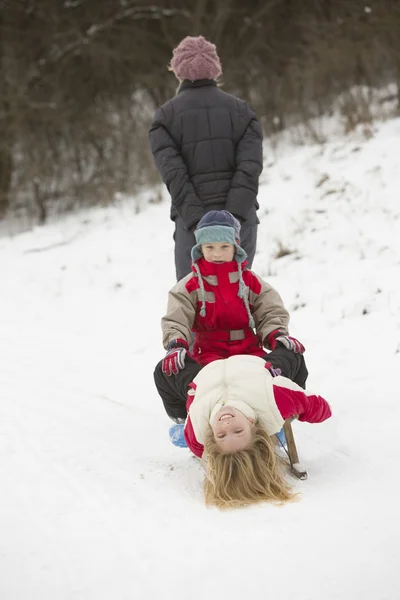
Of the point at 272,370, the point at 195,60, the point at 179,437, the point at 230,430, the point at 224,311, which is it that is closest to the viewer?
the point at 230,430

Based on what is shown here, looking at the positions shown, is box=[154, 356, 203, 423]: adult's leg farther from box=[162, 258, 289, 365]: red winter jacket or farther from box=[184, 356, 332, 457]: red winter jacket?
box=[162, 258, 289, 365]: red winter jacket

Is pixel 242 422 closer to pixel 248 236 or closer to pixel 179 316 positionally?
pixel 179 316

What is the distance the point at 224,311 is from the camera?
3.22 m

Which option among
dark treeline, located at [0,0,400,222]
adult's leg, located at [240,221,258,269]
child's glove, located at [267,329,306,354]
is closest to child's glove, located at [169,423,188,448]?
child's glove, located at [267,329,306,354]

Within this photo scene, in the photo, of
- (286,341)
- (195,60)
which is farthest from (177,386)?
(195,60)

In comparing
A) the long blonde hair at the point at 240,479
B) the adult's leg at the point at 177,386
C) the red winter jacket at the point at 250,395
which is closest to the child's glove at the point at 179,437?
the adult's leg at the point at 177,386

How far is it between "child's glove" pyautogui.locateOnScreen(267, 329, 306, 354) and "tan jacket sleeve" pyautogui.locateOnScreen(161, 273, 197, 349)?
39cm

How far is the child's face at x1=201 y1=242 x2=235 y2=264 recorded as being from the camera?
3193 mm

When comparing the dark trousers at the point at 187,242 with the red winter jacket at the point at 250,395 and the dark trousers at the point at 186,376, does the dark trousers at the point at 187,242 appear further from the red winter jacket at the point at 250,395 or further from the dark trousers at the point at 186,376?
the red winter jacket at the point at 250,395

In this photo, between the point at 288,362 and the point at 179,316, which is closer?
the point at 288,362

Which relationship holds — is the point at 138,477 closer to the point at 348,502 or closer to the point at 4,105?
the point at 348,502

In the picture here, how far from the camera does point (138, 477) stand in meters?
2.91

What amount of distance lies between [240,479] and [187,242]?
1.64m

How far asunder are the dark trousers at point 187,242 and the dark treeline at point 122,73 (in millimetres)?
5299
